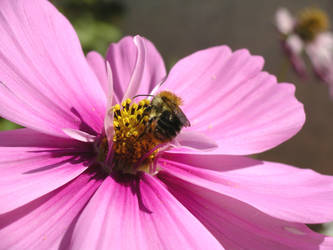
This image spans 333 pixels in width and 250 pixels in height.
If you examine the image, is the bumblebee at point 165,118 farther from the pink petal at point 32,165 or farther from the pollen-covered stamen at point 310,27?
the pollen-covered stamen at point 310,27

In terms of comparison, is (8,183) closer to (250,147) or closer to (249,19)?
(250,147)

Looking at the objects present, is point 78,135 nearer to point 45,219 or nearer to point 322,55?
point 45,219

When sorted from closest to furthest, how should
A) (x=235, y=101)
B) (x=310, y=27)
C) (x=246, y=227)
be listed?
1. (x=246, y=227)
2. (x=235, y=101)
3. (x=310, y=27)

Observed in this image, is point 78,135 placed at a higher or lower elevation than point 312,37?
lower

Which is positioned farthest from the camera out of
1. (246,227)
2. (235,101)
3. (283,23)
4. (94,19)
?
(94,19)

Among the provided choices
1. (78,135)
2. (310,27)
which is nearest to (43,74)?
(78,135)

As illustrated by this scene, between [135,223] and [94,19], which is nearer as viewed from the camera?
[135,223]

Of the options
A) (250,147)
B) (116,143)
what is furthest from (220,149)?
(116,143)

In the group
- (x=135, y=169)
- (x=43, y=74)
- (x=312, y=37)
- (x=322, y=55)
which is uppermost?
(x=312, y=37)
